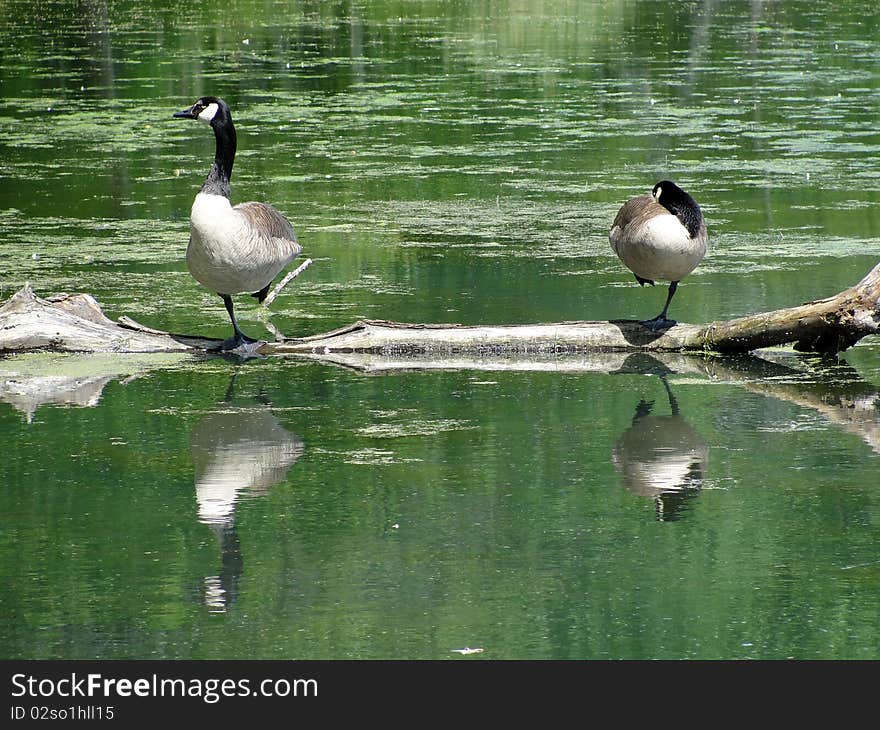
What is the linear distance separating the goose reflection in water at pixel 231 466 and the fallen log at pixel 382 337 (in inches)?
44.2

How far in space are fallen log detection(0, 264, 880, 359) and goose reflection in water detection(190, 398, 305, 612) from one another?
112 centimetres

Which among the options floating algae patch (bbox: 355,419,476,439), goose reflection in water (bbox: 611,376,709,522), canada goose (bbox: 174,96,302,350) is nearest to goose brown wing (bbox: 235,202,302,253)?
canada goose (bbox: 174,96,302,350)

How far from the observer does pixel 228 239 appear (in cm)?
864

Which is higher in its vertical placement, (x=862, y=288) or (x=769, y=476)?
(x=862, y=288)

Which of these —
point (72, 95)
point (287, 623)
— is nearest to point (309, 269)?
point (287, 623)

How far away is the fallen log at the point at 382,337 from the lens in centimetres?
905

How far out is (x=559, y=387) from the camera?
852 centimetres

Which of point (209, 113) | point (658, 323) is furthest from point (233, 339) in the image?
point (658, 323)

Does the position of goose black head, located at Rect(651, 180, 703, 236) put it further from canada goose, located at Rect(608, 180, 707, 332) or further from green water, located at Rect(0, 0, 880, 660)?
green water, located at Rect(0, 0, 880, 660)

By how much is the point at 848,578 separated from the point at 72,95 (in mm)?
18760

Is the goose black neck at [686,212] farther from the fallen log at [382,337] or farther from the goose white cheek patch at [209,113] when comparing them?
the goose white cheek patch at [209,113]

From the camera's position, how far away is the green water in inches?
211
